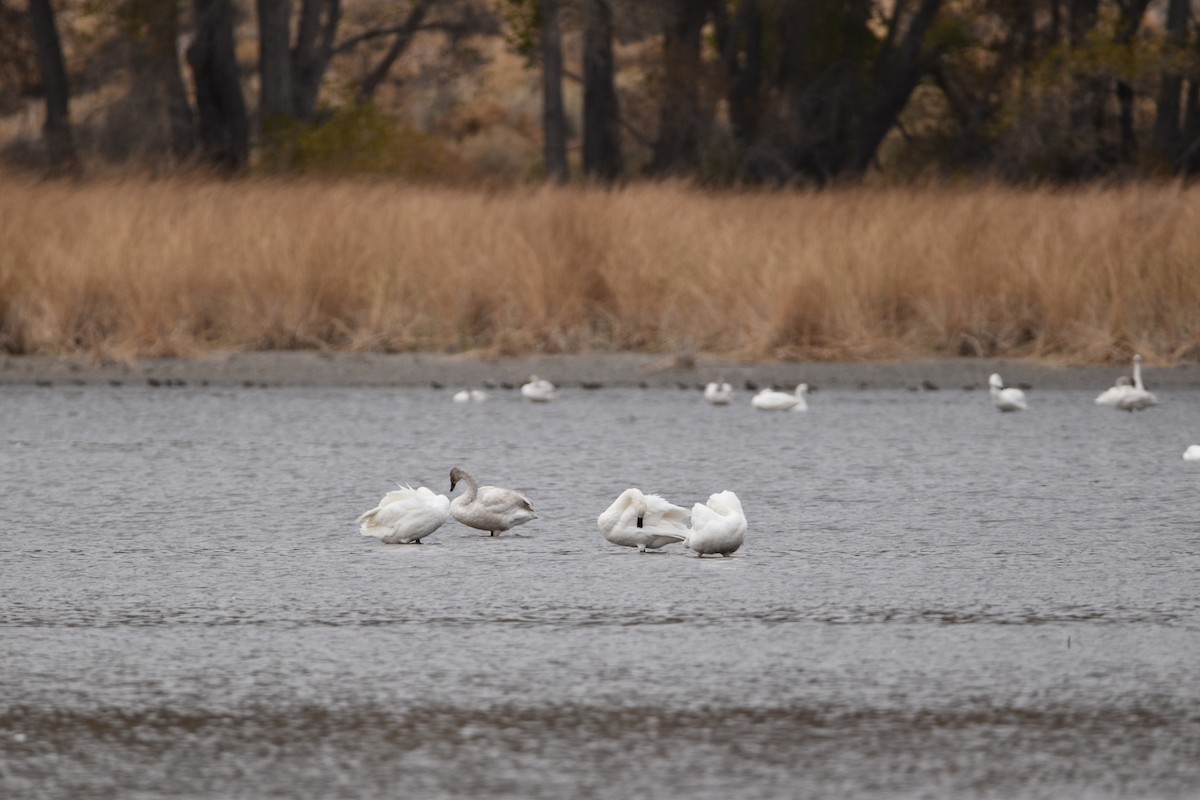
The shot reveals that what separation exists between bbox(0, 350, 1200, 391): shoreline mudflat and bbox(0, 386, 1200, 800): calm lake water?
3285mm

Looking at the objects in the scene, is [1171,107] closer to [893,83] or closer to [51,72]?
[893,83]

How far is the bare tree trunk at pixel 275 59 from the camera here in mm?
27328

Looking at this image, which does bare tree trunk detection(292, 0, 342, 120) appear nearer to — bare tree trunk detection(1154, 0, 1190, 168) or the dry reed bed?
bare tree trunk detection(1154, 0, 1190, 168)

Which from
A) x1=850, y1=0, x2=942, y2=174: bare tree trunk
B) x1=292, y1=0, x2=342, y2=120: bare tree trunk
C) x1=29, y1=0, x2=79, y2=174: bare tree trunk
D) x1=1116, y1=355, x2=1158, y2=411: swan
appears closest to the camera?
x1=1116, y1=355, x2=1158, y2=411: swan

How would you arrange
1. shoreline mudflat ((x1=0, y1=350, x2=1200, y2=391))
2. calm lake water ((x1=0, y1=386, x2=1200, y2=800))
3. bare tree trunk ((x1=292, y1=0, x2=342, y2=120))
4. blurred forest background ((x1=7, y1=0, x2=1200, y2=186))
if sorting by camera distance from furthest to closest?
bare tree trunk ((x1=292, y1=0, x2=342, y2=120))
blurred forest background ((x1=7, y1=0, x2=1200, y2=186))
shoreline mudflat ((x1=0, y1=350, x2=1200, y2=391))
calm lake water ((x1=0, y1=386, x2=1200, y2=800))

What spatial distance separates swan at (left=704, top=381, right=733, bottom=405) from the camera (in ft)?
Answer: 33.9

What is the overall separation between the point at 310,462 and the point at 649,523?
8.74ft

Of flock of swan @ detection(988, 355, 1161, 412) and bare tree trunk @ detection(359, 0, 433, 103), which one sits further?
bare tree trunk @ detection(359, 0, 433, 103)

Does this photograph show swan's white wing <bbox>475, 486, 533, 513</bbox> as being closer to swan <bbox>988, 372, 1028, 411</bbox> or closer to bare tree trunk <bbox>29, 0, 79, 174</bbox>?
swan <bbox>988, 372, 1028, 411</bbox>

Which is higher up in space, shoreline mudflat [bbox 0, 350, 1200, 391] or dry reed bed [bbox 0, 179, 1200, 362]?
dry reed bed [bbox 0, 179, 1200, 362]

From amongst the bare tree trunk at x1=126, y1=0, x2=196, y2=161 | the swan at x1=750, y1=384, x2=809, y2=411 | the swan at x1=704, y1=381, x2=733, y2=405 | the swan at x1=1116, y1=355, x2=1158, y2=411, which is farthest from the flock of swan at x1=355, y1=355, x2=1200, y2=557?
the bare tree trunk at x1=126, y1=0, x2=196, y2=161

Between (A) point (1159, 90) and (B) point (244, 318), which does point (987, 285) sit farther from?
(A) point (1159, 90)

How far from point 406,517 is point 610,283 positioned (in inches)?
286

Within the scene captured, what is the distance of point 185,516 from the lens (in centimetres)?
640
